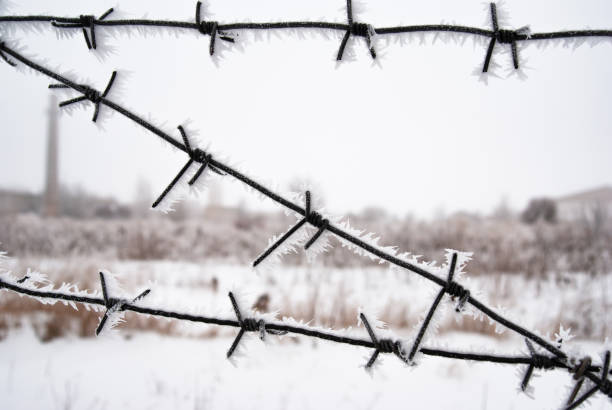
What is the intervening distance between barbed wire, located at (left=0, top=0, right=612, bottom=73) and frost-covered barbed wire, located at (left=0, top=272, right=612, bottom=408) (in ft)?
1.67

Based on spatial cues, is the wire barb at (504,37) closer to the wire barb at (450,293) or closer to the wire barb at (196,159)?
the wire barb at (450,293)

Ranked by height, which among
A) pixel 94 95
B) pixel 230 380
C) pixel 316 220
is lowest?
pixel 230 380

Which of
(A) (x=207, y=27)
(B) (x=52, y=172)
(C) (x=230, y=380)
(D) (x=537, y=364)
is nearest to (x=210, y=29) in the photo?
(A) (x=207, y=27)

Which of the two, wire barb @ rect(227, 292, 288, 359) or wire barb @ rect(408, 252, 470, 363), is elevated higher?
wire barb @ rect(408, 252, 470, 363)

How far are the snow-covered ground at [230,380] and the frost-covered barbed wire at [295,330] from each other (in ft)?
4.34

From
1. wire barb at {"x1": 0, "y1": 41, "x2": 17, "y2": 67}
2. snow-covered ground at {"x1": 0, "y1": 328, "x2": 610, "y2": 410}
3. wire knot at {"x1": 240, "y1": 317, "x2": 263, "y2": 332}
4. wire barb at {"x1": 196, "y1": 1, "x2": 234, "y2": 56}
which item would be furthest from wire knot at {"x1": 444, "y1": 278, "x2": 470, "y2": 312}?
snow-covered ground at {"x1": 0, "y1": 328, "x2": 610, "y2": 410}

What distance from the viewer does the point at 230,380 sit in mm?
2420

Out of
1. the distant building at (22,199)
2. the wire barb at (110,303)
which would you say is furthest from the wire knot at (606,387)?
the distant building at (22,199)

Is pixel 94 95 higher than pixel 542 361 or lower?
higher

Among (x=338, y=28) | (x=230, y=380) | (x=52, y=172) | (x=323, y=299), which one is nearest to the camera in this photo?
(x=338, y=28)

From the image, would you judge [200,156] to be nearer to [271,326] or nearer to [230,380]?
[271,326]

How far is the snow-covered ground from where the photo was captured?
211 centimetres

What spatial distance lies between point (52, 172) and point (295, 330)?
30.5 m

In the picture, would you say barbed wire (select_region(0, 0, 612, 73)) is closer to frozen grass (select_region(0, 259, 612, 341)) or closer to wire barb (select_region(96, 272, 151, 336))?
wire barb (select_region(96, 272, 151, 336))
